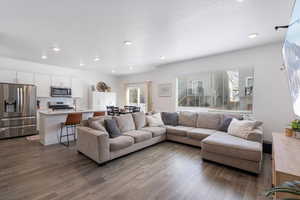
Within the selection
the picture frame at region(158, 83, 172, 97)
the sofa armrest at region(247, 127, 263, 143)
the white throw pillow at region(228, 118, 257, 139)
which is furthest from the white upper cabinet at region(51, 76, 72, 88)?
the sofa armrest at region(247, 127, 263, 143)

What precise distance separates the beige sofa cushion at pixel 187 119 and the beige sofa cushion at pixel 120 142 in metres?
1.92

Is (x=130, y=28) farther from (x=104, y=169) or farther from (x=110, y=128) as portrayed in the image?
(x=104, y=169)

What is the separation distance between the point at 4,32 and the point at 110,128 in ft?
9.24

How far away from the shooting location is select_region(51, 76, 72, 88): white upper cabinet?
17.4 ft

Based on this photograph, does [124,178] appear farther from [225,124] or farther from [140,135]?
[225,124]

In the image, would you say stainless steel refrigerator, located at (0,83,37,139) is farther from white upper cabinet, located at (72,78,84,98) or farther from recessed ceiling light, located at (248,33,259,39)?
recessed ceiling light, located at (248,33,259,39)

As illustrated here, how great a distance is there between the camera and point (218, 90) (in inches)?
172

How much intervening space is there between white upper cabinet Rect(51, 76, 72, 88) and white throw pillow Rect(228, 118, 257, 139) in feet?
19.8

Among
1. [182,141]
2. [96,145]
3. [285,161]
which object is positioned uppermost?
[285,161]

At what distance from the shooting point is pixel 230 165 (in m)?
2.58

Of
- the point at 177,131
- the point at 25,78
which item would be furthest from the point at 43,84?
the point at 177,131

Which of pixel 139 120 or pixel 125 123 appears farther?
pixel 139 120

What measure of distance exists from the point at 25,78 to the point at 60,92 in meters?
1.12

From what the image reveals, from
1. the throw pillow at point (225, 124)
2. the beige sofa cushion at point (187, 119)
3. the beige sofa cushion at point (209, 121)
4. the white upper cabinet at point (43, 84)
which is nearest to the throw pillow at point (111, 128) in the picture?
the beige sofa cushion at point (187, 119)
